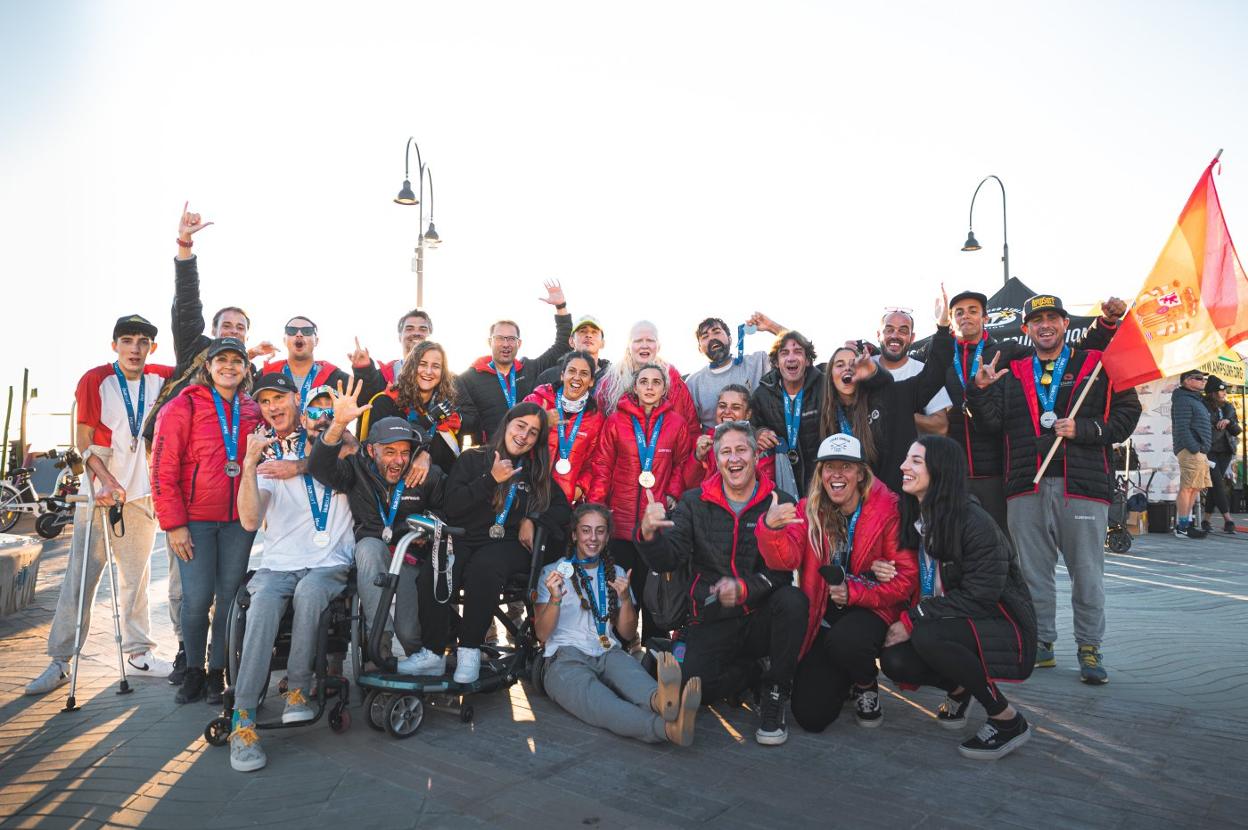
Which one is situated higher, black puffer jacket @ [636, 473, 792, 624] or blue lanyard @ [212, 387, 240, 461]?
blue lanyard @ [212, 387, 240, 461]

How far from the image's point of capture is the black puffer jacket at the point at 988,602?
3871mm

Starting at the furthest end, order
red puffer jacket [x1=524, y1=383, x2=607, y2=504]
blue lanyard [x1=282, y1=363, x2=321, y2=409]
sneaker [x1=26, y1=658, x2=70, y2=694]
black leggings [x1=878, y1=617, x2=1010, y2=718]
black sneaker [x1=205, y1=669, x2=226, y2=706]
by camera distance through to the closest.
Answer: blue lanyard [x1=282, y1=363, x2=321, y2=409] < red puffer jacket [x1=524, y1=383, x2=607, y2=504] < sneaker [x1=26, y1=658, x2=70, y2=694] < black sneaker [x1=205, y1=669, x2=226, y2=706] < black leggings [x1=878, y1=617, x2=1010, y2=718]

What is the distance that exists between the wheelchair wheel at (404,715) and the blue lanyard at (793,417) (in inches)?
113

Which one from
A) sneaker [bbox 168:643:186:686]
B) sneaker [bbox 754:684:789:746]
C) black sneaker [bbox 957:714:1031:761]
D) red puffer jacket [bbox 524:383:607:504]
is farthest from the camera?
red puffer jacket [bbox 524:383:607:504]

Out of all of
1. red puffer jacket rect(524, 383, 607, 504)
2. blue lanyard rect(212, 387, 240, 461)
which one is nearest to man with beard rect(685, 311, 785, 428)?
red puffer jacket rect(524, 383, 607, 504)

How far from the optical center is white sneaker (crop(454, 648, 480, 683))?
4285 mm

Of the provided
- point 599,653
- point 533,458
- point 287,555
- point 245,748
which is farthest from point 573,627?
point 245,748

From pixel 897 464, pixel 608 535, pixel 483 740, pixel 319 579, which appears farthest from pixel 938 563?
pixel 319 579

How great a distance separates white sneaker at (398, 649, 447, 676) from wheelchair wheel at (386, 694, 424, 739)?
0.82ft

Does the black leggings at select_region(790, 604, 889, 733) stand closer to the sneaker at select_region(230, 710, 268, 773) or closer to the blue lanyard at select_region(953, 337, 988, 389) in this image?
the blue lanyard at select_region(953, 337, 988, 389)

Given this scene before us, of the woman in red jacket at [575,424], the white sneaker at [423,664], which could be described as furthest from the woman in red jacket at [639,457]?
the white sneaker at [423,664]

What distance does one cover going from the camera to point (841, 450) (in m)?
4.35

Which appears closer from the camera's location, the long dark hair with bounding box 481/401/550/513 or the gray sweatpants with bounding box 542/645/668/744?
the gray sweatpants with bounding box 542/645/668/744

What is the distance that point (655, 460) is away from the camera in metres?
5.38
